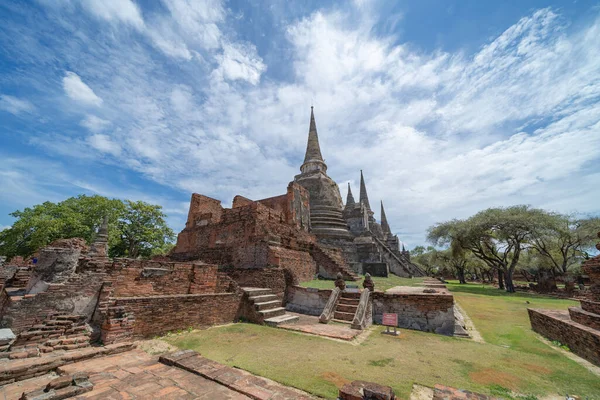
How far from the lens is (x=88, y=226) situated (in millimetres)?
21562

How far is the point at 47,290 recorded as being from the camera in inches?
208

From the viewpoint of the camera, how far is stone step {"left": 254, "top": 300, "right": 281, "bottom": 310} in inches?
326

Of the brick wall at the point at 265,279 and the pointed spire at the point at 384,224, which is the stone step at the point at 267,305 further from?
the pointed spire at the point at 384,224

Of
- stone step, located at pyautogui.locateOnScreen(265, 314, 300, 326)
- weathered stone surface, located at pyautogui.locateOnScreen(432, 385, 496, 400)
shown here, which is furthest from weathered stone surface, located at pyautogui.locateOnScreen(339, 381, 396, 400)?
stone step, located at pyautogui.locateOnScreen(265, 314, 300, 326)

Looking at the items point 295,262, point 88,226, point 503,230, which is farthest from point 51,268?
point 503,230

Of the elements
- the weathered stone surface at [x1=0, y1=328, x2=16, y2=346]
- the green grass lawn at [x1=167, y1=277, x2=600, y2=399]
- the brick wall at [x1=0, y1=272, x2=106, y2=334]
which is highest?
the brick wall at [x1=0, y1=272, x2=106, y2=334]

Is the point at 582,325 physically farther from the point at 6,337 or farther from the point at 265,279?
the point at 6,337

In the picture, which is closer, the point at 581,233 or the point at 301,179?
the point at 581,233

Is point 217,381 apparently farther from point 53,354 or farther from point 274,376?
point 53,354

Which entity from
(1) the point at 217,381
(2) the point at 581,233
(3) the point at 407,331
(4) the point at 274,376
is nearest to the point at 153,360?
(1) the point at 217,381

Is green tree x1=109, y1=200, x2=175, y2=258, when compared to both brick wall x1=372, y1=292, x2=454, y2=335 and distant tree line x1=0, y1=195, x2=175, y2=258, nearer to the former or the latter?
distant tree line x1=0, y1=195, x2=175, y2=258

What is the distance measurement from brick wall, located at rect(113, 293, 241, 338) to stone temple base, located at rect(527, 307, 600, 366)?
883 cm

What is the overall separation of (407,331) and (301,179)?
22602 mm

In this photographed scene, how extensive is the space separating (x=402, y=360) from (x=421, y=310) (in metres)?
3.33
